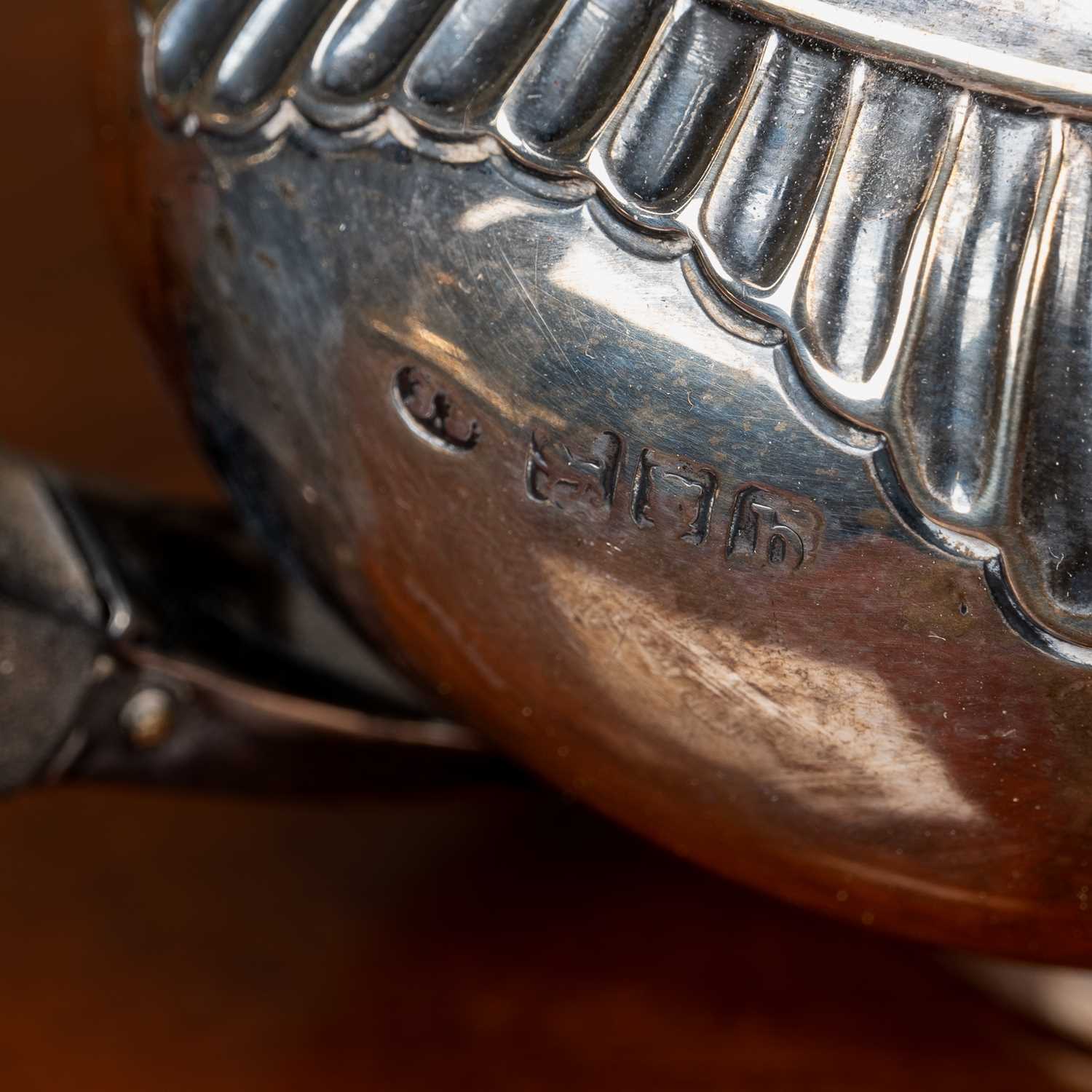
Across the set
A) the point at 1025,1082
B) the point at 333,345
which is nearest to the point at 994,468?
the point at 333,345

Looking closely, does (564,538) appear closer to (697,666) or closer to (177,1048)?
(697,666)

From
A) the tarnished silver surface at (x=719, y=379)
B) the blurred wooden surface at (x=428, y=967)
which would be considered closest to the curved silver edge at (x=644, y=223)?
the tarnished silver surface at (x=719, y=379)

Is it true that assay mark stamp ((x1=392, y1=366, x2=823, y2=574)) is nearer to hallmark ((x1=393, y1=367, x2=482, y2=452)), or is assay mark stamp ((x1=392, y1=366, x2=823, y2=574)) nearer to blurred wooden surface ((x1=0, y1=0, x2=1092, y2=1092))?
hallmark ((x1=393, y1=367, x2=482, y2=452))

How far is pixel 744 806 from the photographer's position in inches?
15.6

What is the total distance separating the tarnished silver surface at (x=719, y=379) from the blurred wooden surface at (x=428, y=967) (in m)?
0.14

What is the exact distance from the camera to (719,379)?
0.34 m

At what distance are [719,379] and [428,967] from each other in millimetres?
Answer: 307

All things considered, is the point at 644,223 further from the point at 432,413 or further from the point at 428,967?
the point at 428,967

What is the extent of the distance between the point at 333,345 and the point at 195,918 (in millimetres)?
283

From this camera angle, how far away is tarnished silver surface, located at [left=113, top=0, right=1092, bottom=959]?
330 mm

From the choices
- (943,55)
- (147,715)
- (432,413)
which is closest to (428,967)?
(147,715)

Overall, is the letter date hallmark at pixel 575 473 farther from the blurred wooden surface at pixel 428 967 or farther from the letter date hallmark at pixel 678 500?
the blurred wooden surface at pixel 428 967

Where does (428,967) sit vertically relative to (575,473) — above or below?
below

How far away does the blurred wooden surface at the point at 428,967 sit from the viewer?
540 millimetres
